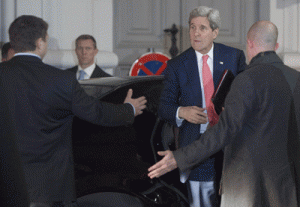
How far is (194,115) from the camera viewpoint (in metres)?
2.15

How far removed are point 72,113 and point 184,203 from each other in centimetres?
83

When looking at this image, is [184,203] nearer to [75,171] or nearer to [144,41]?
[75,171]

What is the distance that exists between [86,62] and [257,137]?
2.51m

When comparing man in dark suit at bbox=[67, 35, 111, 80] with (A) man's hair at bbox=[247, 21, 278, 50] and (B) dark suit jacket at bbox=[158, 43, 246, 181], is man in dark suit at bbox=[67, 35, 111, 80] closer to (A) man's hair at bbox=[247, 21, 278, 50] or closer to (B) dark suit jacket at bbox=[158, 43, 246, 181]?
(B) dark suit jacket at bbox=[158, 43, 246, 181]

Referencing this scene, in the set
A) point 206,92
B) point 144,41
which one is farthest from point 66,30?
point 206,92

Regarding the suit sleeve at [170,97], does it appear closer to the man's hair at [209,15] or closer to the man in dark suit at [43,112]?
the man in dark suit at [43,112]

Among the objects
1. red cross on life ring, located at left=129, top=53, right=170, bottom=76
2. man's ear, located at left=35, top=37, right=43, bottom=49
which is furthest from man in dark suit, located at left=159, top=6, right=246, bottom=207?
red cross on life ring, located at left=129, top=53, right=170, bottom=76

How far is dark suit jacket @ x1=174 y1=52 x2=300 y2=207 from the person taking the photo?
5.94 ft

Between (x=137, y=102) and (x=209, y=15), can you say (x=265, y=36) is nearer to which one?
(x=209, y=15)

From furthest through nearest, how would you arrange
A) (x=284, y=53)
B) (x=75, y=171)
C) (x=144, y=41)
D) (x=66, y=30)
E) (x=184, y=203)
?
(x=284, y=53)
(x=144, y=41)
(x=66, y=30)
(x=184, y=203)
(x=75, y=171)

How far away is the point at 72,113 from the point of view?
2.03 metres

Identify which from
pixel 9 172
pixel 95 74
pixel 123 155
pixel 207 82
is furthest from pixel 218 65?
pixel 9 172

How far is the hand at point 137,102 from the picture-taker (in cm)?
215

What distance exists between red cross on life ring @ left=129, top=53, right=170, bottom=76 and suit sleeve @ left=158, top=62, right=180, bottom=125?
108 inches
